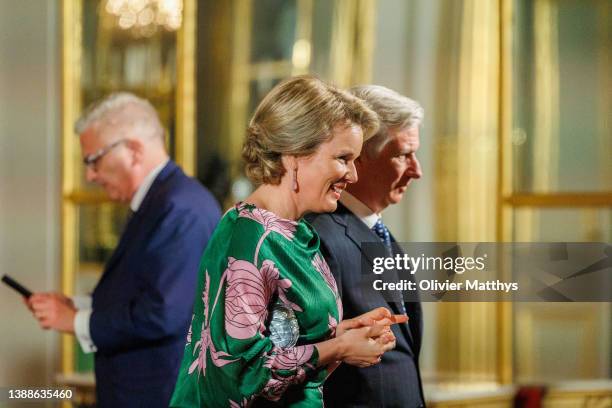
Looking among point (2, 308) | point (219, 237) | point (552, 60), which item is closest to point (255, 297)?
point (219, 237)

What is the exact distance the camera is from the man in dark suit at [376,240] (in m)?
1.69

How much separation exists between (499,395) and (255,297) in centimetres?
171

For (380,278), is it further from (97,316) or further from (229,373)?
(97,316)

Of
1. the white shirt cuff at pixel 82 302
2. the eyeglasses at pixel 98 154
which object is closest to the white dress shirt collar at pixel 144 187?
the eyeglasses at pixel 98 154

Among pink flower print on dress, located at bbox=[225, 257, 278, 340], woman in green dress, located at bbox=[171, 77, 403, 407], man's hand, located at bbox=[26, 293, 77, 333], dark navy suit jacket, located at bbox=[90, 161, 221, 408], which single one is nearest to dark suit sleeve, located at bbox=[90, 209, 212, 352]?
dark navy suit jacket, located at bbox=[90, 161, 221, 408]

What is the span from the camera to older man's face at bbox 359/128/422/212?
5.78ft

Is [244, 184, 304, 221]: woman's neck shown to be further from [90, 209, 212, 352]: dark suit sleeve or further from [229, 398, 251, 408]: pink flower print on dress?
[90, 209, 212, 352]: dark suit sleeve

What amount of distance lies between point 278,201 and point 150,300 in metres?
0.85

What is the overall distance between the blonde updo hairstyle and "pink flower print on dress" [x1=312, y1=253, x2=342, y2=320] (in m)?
0.14

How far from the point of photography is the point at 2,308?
3270 millimetres

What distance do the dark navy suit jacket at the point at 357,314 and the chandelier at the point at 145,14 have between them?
71.2 inches

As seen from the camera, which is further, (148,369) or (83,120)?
(83,120)

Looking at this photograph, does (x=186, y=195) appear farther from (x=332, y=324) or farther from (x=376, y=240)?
(x=332, y=324)

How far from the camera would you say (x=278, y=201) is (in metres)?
1.49
